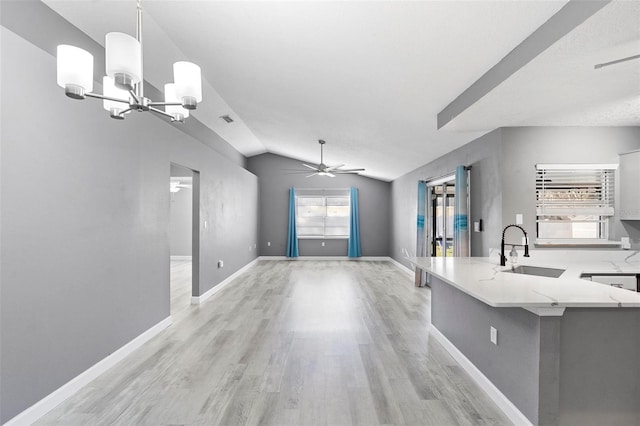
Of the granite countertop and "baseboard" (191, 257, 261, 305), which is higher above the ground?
the granite countertop

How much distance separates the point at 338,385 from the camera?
2.47m

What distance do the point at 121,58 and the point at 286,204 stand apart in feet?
26.4

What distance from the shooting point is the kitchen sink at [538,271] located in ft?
9.30

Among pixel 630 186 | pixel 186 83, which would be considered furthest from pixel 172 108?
pixel 630 186

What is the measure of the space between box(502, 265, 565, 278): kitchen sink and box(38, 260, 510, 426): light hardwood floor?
104cm

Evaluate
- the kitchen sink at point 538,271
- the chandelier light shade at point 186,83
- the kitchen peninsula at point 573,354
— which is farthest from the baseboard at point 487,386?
the chandelier light shade at point 186,83

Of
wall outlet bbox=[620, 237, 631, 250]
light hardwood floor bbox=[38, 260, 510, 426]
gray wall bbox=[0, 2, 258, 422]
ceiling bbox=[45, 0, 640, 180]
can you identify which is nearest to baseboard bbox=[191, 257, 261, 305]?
light hardwood floor bbox=[38, 260, 510, 426]

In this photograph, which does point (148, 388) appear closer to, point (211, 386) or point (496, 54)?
point (211, 386)

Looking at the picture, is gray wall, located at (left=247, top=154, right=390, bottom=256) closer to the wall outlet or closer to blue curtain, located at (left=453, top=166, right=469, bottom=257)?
blue curtain, located at (left=453, top=166, right=469, bottom=257)

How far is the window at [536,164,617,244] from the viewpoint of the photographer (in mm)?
3633

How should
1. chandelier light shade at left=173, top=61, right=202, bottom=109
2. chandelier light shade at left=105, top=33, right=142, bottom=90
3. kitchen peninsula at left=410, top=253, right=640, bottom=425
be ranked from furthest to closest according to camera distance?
1. kitchen peninsula at left=410, top=253, right=640, bottom=425
2. chandelier light shade at left=173, top=61, right=202, bottom=109
3. chandelier light shade at left=105, top=33, right=142, bottom=90

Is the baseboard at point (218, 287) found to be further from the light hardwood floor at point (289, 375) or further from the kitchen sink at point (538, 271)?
the kitchen sink at point (538, 271)

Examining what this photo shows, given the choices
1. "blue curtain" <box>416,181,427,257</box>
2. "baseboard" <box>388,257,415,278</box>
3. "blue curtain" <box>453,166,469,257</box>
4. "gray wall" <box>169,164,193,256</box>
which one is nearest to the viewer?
"blue curtain" <box>453,166,469,257</box>

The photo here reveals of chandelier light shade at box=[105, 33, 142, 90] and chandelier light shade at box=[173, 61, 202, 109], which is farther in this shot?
chandelier light shade at box=[173, 61, 202, 109]
